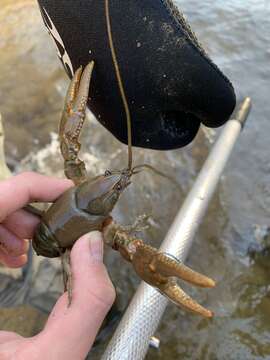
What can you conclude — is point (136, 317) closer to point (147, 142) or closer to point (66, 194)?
point (66, 194)

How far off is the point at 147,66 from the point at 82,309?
104 cm

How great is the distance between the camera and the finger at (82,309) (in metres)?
1.61

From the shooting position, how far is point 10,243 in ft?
8.30

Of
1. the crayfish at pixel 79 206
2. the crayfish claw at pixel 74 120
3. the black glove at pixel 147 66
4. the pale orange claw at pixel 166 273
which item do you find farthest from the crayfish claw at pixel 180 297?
the crayfish claw at pixel 74 120

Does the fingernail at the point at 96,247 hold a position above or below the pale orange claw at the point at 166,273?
above

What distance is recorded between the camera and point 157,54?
1.91m

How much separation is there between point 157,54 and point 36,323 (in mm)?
1837

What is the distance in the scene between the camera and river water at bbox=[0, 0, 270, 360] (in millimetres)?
2857

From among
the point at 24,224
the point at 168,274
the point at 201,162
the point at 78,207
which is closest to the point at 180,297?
the point at 168,274

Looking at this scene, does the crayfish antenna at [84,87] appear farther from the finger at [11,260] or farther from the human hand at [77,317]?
the finger at [11,260]

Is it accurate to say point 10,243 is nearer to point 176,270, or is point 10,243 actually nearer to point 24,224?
point 24,224

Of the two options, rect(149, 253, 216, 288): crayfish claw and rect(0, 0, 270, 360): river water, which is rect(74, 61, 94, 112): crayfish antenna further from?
rect(0, 0, 270, 360): river water

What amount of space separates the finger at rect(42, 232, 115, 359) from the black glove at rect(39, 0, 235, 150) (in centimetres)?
73

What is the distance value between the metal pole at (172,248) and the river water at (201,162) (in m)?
0.47
